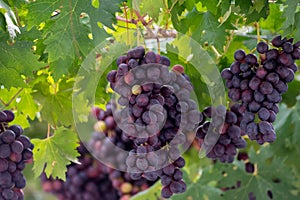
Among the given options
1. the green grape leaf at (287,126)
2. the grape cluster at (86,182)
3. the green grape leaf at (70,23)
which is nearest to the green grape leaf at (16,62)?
the green grape leaf at (70,23)

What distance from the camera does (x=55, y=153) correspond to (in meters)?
1.41

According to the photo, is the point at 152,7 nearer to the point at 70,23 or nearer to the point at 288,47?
the point at 70,23

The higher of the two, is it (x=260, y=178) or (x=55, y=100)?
(x=55, y=100)

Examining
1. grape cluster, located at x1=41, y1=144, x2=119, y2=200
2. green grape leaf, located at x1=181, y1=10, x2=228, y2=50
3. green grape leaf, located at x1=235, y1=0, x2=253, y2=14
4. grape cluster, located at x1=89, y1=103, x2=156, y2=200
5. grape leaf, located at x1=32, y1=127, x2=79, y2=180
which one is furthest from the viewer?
grape cluster, located at x1=41, y1=144, x2=119, y2=200

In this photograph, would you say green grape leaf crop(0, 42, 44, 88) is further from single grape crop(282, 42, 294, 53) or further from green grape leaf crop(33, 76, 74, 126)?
single grape crop(282, 42, 294, 53)

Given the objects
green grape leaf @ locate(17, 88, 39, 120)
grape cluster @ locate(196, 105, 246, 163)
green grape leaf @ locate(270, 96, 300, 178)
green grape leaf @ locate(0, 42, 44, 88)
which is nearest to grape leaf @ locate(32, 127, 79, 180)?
green grape leaf @ locate(17, 88, 39, 120)

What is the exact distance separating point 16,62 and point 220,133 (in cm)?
43

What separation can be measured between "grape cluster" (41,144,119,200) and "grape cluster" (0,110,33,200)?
Answer: 0.69 metres

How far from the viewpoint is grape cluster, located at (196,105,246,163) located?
123 centimetres

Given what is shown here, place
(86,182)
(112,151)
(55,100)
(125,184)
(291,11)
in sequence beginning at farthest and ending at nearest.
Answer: (86,182)
(125,184)
(112,151)
(55,100)
(291,11)

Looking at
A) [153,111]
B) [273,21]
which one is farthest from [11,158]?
[273,21]

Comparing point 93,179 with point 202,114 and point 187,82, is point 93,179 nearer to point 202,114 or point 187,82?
point 202,114

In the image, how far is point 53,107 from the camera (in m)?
1.52

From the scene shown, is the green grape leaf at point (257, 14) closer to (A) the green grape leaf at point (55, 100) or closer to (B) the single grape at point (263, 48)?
(B) the single grape at point (263, 48)
